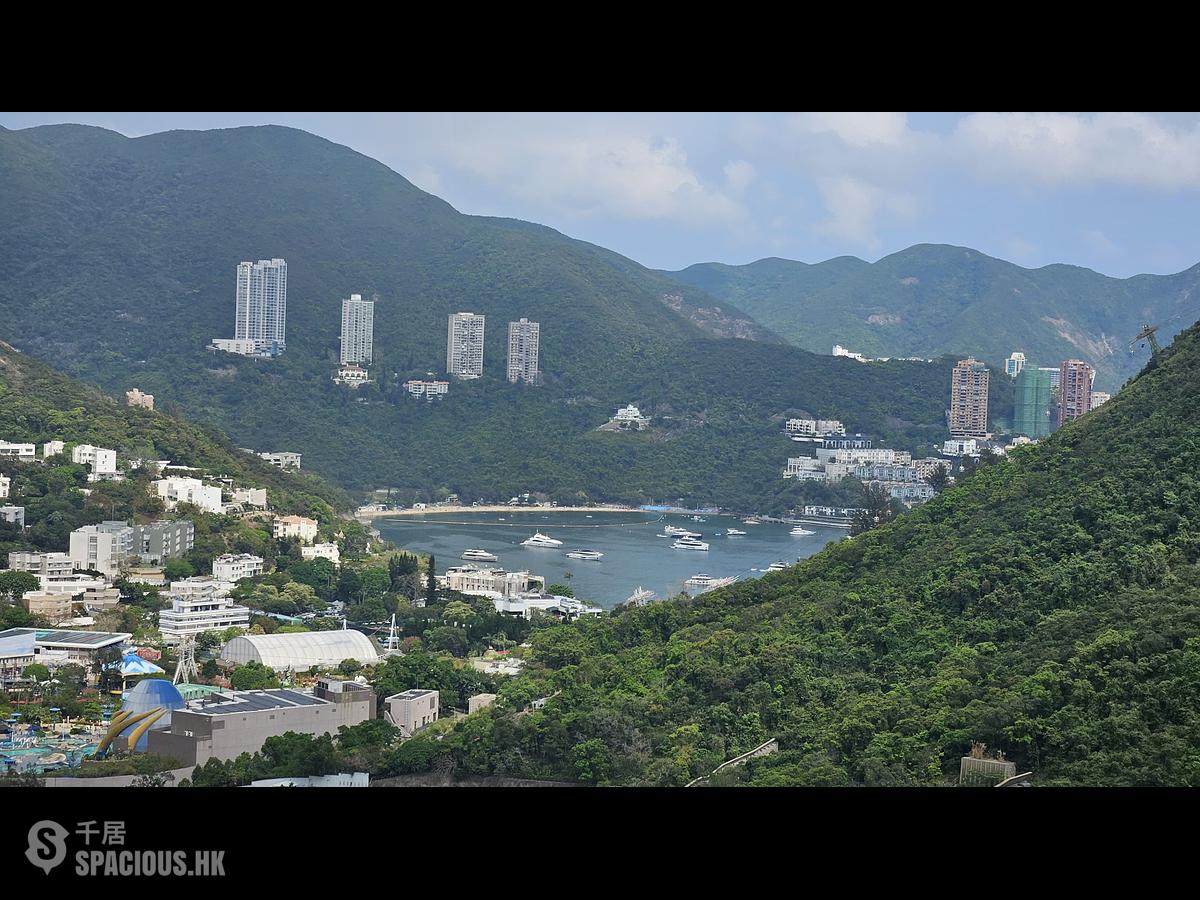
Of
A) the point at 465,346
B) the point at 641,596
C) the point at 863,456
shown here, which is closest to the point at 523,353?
the point at 465,346

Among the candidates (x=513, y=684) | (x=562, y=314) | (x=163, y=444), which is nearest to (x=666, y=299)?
(x=562, y=314)

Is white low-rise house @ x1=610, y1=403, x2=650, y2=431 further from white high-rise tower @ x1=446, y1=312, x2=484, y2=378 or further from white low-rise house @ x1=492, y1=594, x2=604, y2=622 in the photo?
white low-rise house @ x1=492, y1=594, x2=604, y2=622

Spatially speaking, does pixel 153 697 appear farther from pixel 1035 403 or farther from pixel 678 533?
pixel 1035 403

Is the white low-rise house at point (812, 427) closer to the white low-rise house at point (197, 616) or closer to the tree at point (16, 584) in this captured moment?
the white low-rise house at point (197, 616)

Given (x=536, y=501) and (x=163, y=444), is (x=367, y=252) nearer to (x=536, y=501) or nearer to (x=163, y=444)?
(x=536, y=501)

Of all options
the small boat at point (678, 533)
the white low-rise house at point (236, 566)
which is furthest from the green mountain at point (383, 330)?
the white low-rise house at point (236, 566)

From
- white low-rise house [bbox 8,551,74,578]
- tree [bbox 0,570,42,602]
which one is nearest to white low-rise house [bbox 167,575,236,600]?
white low-rise house [bbox 8,551,74,578]
